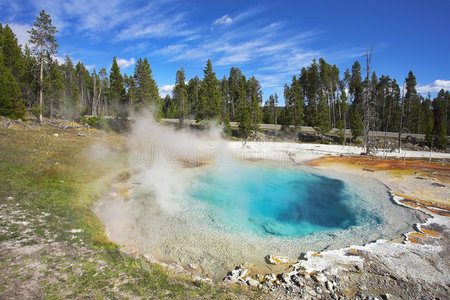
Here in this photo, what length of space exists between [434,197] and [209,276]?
1249 centimetres

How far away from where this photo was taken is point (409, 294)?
201 inches

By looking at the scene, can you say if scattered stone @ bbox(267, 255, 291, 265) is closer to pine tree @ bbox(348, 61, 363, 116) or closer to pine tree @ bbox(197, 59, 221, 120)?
pine tree @ bbox(197, 59, 221, 120)

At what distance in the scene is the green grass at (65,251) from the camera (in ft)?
14.1

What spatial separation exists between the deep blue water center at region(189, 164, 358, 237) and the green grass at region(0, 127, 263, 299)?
4216 millimetres

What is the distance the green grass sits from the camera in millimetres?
4313

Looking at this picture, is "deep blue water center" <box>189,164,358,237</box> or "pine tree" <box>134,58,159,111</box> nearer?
"deep blue water center" <box>189,164,358,237</box>

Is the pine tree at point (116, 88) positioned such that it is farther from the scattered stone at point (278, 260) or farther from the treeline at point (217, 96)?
the scattered stone at point (278, 260)

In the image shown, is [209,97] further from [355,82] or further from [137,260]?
[355,82]

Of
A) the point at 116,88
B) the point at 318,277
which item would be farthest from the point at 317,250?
the point at 116,88

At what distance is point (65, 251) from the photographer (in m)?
5.42

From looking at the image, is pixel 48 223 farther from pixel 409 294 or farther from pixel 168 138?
pixel 168 138

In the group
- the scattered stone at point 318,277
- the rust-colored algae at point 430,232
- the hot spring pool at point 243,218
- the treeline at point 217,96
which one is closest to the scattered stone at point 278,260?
the hot spring pool at point 243,218

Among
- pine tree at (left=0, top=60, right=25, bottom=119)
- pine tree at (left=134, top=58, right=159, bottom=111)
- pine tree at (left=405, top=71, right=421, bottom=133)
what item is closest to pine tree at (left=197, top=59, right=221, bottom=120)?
pine tree at (left=134, top=58, right=159, bottom=111)

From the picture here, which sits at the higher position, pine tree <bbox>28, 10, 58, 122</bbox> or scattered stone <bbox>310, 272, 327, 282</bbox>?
pine tree <bbox>28, 10, 58, 122</bbox>
